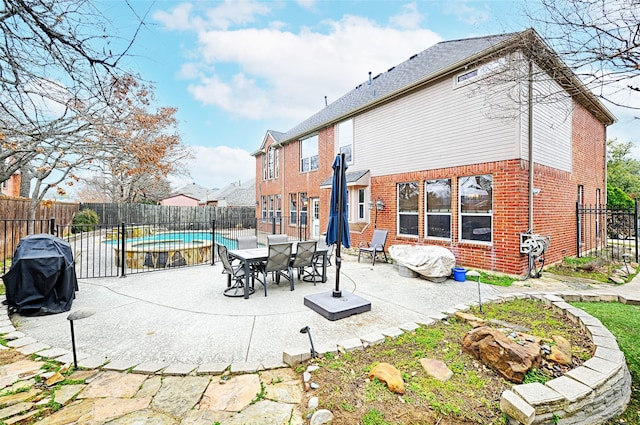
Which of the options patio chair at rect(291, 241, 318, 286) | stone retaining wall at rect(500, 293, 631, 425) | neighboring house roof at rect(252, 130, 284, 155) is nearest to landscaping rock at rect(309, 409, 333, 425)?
stone retaining wall at rect(500, 293, 631, 425)

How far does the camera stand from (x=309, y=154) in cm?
1504

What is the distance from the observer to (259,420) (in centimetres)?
218

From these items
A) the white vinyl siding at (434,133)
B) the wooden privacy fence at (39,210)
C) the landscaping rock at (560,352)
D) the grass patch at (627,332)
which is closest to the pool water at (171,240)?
the wooden privacy fence at (39,210)

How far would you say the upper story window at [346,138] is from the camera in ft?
39.3

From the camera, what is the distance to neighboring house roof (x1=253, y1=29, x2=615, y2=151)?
3975 mm

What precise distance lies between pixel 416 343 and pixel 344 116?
10344 mm

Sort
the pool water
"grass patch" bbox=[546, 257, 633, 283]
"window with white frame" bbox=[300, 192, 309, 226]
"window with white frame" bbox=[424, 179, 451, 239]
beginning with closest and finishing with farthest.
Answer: "grass patch" bbox=[546, 257, 633, 283] → "window with white frame" bbox=[424, 179, 451, 239] → the pool water → "window with white frame" bbox=[300, 192, 309, 226]

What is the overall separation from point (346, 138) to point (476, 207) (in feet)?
21.2

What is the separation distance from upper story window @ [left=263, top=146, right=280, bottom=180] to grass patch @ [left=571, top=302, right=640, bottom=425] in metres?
15.7

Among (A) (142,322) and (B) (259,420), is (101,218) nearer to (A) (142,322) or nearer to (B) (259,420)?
(A) (142,322)

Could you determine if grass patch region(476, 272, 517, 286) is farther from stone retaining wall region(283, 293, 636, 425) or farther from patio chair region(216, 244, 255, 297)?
patio chair region(216, 244, 255, 297)

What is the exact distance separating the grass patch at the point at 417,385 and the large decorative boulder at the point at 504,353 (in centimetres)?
8

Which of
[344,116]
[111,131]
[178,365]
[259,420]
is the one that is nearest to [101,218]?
[111,131]

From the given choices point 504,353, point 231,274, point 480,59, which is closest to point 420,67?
point 480,59
